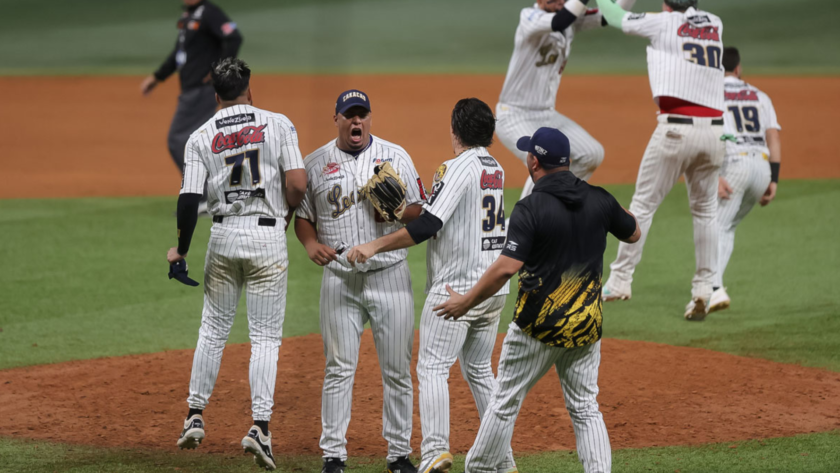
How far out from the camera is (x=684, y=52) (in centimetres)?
713

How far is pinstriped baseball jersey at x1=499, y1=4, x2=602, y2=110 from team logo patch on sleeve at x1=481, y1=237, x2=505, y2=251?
3.08 metres

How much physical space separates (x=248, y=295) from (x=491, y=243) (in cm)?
131

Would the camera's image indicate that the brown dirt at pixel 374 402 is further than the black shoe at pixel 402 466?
Yes

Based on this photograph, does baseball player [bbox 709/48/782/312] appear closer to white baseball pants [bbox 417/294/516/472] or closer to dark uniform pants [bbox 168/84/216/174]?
white baseball pants [bbox 417/294/516/472]

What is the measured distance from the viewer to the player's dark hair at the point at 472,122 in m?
4.47

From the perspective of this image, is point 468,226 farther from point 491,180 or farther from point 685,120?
point 685,120

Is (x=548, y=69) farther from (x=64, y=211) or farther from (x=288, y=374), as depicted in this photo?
(x=64, y=211)

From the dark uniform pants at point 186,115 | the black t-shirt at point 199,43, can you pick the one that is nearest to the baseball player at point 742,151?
the black t-shirt at point 199,43

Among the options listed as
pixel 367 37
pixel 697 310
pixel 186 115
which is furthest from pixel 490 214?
pixel 367 37

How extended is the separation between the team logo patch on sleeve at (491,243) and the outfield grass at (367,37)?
71.9 feet

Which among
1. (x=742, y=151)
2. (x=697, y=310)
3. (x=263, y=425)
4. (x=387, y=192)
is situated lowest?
(x=263, y=425)

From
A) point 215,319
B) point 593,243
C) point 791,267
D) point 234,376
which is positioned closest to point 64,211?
point 234,376

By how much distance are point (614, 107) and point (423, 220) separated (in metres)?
17.0

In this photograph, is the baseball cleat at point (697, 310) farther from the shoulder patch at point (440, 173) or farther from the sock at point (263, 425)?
the sock at point (263, 425)
